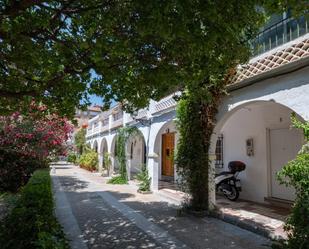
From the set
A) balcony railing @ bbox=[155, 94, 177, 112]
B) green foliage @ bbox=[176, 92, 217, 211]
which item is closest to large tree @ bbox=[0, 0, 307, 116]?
green foliage @ bbox=[176, 92, 217, 211]

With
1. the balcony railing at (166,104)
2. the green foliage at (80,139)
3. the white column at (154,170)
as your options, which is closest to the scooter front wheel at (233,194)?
the white column at (154,170)

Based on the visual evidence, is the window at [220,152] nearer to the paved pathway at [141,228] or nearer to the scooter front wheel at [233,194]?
the scooter front wheel at [233,194]

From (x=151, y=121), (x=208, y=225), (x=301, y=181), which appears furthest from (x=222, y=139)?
(x=301, y=181)

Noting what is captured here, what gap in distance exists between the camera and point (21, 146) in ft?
37.2

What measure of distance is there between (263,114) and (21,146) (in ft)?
31.0

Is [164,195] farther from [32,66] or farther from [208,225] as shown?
[32,66]

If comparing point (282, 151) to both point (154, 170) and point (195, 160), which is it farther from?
point (154, 170)

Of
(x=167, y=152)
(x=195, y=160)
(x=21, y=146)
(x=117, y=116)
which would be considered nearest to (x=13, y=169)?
(x=21, y=146)

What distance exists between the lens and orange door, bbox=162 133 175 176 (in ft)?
53.8

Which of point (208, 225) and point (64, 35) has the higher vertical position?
point (64, 35)

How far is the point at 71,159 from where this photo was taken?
37125 millimetres

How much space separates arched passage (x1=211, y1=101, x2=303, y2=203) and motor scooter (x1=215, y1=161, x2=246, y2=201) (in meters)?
0.35

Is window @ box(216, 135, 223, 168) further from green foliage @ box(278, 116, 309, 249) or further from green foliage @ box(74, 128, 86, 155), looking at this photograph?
green foliage @ box(74, 128, 86, 155)

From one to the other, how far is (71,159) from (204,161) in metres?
32.0
